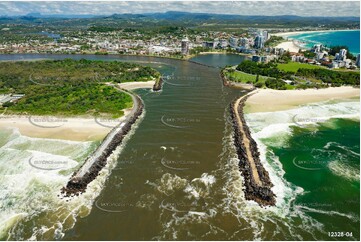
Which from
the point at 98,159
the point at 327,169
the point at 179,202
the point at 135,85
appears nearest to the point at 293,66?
the point at 135,85

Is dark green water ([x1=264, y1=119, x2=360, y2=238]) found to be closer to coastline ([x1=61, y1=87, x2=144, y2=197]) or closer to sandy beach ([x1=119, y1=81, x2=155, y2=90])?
coastline ([x1=61, y1=87, x2=144, y2=197])

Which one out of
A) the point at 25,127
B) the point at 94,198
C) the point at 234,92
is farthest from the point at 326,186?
the point at 25,127

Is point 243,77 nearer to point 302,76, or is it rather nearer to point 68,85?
point 302,76

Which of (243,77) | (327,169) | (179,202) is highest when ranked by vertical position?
(243,77)

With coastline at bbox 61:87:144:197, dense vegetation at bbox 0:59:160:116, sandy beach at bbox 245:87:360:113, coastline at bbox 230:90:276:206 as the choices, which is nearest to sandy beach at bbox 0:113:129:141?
coastline at bbox 61:87:144:197

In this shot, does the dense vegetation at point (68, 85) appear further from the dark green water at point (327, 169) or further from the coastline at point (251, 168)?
the dark green water at point (327, 169)

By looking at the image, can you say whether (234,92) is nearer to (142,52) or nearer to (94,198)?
(94,198)
